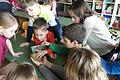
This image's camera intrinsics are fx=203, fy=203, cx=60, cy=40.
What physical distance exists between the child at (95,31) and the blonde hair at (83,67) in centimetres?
72

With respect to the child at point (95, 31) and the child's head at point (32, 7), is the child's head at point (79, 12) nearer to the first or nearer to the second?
the child at point (95, 31)

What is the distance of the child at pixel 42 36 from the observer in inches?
72.6

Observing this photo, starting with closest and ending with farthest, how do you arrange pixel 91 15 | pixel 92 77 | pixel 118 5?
pixel 92 77 < pixel 91 15 < pixel 118 5

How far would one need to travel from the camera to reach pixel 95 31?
2.09m

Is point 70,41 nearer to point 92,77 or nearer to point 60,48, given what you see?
point 60,48

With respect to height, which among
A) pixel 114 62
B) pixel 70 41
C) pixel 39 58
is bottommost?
pixel 114 62

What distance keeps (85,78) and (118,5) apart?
132 inches

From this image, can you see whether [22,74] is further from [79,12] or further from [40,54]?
[79,12]

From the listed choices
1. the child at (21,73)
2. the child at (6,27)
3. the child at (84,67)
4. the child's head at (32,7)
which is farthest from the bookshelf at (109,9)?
the child at (21,73)

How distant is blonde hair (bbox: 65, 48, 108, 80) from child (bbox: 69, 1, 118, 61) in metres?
0.72

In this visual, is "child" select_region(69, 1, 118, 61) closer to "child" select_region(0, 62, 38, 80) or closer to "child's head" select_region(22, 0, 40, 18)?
"child's head" select_region(22, 0, 40, 18)

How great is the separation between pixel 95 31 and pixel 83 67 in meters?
0.89

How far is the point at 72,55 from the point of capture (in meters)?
1.33

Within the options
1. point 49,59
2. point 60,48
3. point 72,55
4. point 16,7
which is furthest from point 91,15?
point 16,7
